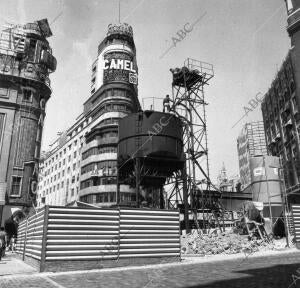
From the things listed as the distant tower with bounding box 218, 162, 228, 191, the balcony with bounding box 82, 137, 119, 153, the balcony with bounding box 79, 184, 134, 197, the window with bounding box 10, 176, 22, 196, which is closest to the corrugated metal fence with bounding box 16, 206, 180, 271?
the window with bounding box 10, 176, 22, 196

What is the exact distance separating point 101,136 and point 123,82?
11695 mm

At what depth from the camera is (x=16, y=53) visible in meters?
38.8

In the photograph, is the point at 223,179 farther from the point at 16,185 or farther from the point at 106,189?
the point at 16,185

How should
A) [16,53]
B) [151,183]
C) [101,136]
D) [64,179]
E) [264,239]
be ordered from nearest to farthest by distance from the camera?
[264,239] < [151,183] < [16,53] < [101,136] < [64,179]

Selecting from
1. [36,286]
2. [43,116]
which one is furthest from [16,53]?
[36,286]

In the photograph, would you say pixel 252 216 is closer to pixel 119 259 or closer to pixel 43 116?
pixel 119 259

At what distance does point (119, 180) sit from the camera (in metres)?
30.8

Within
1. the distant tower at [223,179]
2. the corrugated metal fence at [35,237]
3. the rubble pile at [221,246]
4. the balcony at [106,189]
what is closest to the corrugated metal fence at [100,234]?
the corrugated metal fence at [35,237]

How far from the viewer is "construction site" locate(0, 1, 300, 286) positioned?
11867mm

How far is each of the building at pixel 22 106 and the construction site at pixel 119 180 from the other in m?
0.12

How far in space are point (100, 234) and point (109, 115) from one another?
162 ft

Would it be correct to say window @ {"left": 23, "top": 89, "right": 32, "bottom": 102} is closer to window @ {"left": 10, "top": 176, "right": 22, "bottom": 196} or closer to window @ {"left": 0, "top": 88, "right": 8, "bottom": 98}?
window @ {"left": 0, "top": 88, "right": 8, "bottom": 98}

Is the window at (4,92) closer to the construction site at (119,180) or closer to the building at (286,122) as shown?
the construction site at (119,180)

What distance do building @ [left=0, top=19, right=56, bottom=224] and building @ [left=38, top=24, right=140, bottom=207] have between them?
19.0 metres
